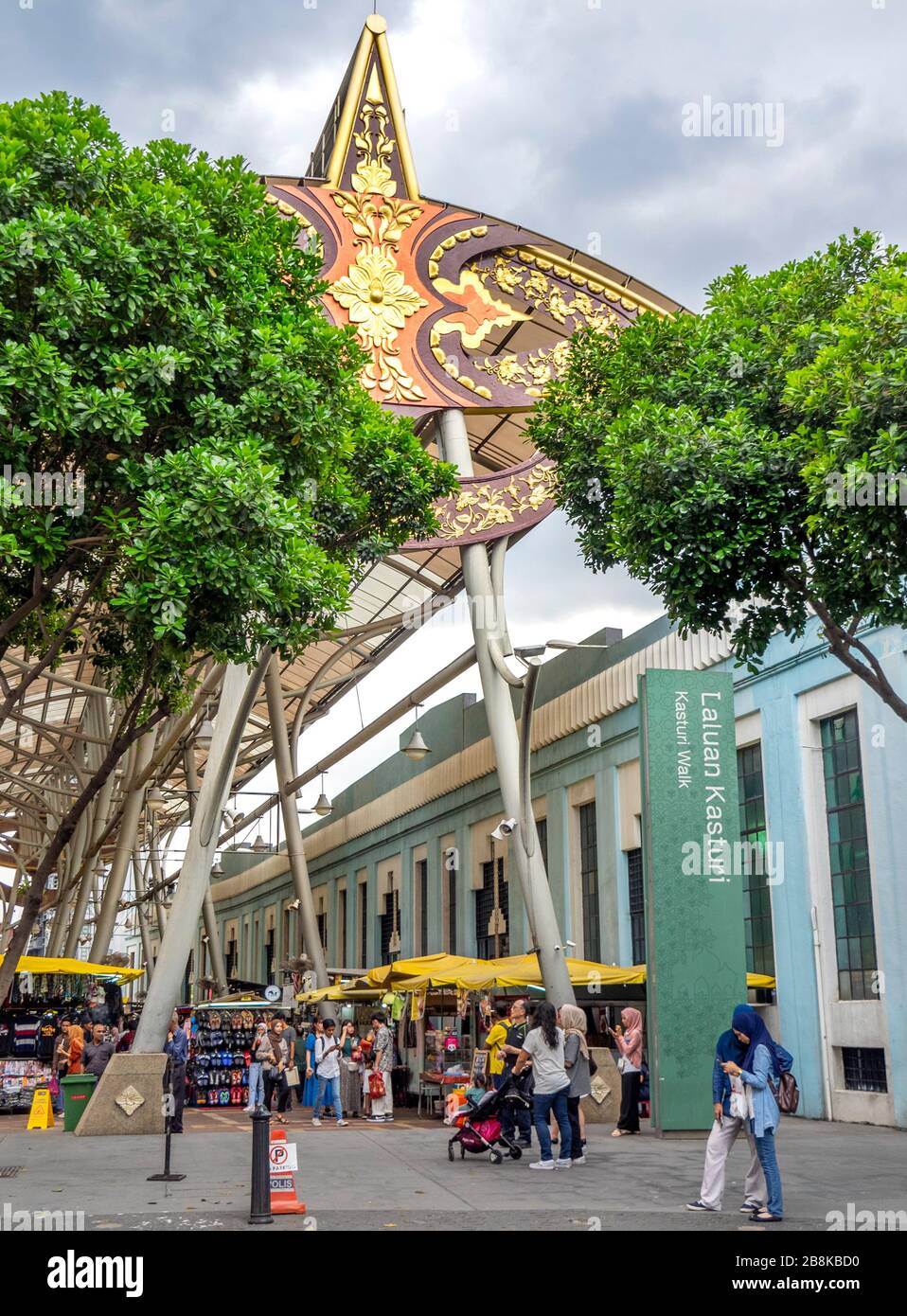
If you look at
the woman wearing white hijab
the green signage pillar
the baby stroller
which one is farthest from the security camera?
the baby stroller

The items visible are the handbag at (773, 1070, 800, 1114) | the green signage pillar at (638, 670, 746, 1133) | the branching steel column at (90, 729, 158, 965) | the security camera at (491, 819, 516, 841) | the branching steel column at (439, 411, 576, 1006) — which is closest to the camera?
the handbag at (773, 1070, 800, 1114)

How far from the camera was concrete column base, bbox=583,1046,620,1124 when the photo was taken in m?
19.4

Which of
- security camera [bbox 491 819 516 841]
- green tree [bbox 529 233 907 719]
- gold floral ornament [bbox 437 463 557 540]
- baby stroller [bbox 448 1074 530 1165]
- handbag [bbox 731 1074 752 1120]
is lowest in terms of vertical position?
baby stroller [bbox 448 1074 530 1165]

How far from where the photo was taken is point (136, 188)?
1099cm

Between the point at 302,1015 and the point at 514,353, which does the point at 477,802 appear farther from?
the point at 514,353

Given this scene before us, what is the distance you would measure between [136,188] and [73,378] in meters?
1.75

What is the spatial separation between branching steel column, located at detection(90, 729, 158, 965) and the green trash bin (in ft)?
62.9

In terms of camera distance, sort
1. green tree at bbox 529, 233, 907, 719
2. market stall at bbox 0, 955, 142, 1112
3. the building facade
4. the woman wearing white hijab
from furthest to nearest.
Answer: market stall at bbox 0, 955, 142, 1112
the building facade
the woman wearing white hijab
green tree at bbox 529, 233, 907, 719

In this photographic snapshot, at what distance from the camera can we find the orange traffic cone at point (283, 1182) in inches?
403

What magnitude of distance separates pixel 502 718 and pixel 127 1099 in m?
8.71

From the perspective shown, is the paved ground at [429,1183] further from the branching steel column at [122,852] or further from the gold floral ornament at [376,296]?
the branching steel column at [122,852]

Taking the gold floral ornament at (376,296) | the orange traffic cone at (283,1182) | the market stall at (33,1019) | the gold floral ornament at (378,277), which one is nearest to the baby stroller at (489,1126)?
the orange traffic cone at (283,1182)

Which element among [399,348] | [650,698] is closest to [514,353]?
[399,348]

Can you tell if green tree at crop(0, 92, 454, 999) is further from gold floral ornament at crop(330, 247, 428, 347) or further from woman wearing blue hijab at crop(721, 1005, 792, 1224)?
gold floral ornament at crop(330, 247, 428, 347)
